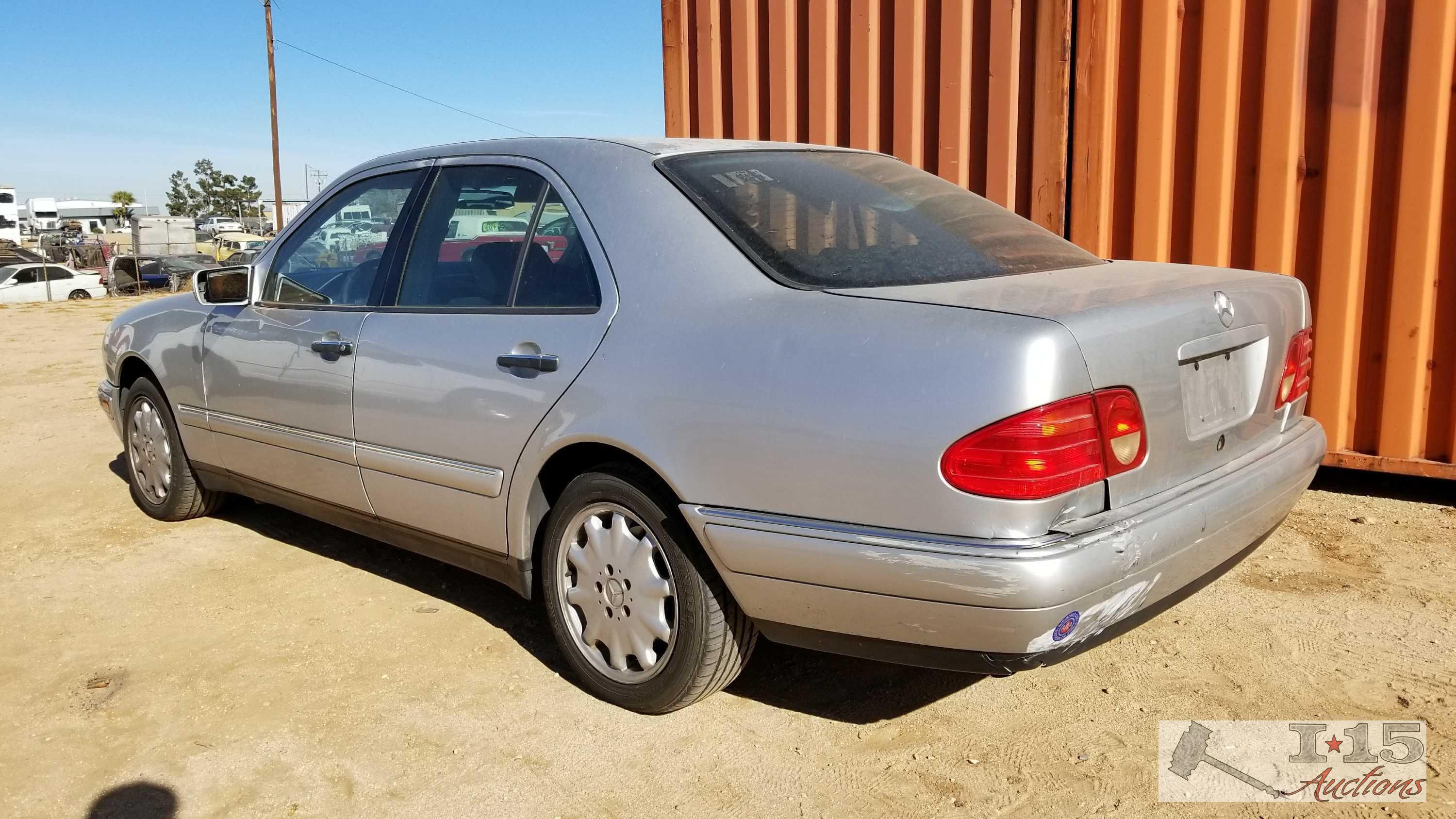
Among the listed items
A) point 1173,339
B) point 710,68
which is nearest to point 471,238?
point 1173,339

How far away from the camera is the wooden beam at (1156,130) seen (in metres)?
4.95

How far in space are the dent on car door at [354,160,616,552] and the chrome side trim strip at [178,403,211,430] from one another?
1.21m

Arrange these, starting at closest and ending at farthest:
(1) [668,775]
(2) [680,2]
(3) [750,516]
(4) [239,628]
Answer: (3) [750,516] < (1) [668,775] < (4) [239,628] < (2) [680,2]

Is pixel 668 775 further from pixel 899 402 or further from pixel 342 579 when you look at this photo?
pixel 342 579

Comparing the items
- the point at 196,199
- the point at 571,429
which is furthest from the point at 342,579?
the point at 196,199

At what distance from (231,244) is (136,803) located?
39.2 m

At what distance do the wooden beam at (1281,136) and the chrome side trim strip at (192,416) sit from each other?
4.42m

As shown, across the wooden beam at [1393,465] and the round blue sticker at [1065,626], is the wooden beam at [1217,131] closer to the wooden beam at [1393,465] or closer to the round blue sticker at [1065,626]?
the wooden beam at [1393,465]

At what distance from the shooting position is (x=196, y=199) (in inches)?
3930

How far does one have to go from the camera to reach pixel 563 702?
3078 mm

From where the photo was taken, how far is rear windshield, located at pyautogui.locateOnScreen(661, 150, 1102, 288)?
A: 2676mm

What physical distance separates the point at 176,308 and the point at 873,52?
11.7ft

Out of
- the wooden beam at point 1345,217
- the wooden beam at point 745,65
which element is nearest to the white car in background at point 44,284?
the wooden beam at point 745,65

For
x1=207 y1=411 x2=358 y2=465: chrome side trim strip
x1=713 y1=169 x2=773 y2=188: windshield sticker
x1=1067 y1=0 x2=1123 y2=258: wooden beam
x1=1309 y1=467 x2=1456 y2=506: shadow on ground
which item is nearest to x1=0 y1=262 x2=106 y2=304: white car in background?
x1=207 y1=411 x2=358 y2=465: chrome side trim strip
